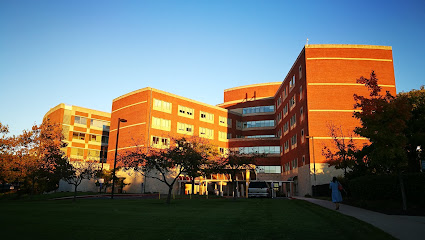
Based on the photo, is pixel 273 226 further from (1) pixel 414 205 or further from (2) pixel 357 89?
(2) pixel 357 89

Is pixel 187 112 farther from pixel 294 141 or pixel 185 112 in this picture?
pixel 294 141

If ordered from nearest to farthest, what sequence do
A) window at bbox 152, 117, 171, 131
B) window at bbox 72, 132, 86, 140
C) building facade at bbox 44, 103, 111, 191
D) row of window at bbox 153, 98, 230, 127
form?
window at bbox 152, 117, 171, 131
row of window at bbox 153, 98, 230, 127
building facade at bbox 44, 103, 111, 191
window at bbox 72, 132, 86, 140

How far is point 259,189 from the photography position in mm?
35281

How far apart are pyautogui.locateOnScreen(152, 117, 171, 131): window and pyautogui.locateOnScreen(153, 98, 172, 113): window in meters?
1.84

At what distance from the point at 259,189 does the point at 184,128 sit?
30810 millimetres

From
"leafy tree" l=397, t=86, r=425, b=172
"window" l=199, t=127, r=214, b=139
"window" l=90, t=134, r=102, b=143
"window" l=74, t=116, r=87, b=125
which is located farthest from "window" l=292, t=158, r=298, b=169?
"window" l=74, t=116, r=87, b=125

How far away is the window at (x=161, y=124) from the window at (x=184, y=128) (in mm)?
2309

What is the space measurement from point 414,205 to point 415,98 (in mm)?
12240

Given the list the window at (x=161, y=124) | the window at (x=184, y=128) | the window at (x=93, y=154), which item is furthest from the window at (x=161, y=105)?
the window at (x=93, y=154)

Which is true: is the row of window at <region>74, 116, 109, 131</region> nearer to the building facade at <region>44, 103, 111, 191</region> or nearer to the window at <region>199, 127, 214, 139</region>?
the building facade at <region>44, 103, 111, 191</region>

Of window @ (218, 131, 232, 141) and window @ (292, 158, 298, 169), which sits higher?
window @ (218, 131, 232, 141)

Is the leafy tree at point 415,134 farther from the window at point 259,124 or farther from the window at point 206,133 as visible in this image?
the window at point 259,124

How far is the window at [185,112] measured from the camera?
209 ft

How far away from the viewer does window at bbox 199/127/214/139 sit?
6709 centimetres
